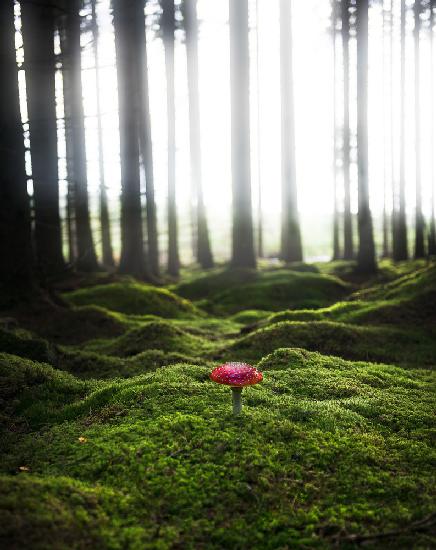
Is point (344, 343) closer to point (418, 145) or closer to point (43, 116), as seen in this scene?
point (43, 116)

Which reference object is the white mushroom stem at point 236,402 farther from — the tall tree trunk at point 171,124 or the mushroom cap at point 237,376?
the tall tree trunk at point 171,124

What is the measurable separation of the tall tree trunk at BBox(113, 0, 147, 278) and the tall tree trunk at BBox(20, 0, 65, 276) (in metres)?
3.91

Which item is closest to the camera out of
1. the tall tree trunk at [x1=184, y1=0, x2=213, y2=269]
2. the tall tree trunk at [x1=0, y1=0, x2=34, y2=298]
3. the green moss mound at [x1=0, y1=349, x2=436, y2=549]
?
the green moss mound at [x1=0, y1=349, x2=436, y2=549]

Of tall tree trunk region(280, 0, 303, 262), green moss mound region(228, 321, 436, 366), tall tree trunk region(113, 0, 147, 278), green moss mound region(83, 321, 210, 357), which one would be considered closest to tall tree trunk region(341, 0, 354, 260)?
tall tree trunk region(280, 0, 303, 262)

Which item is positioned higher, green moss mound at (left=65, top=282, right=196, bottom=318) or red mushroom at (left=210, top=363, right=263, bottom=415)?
red mushroom at (left=210, top=363, right=263, bottom=415)

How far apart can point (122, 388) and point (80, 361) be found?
102 inches

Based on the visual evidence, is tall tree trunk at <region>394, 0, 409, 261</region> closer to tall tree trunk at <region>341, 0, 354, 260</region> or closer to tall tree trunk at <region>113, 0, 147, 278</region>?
tall tree trunk at <region>341, 0, 354, 260</region>

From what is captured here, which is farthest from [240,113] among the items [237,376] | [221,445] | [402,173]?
[221,445]

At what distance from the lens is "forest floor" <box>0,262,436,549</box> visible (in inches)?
148

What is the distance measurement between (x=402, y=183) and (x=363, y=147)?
365 inches

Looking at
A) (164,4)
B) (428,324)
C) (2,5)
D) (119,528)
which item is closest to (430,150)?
(164,4)

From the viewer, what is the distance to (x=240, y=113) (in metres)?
21.0

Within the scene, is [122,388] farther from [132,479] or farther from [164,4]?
[164,4]

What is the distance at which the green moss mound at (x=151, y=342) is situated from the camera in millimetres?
9906
